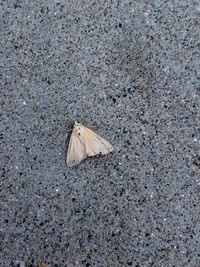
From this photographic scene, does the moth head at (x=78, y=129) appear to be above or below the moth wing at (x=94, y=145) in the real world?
above

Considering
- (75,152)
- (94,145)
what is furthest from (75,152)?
(94,145)

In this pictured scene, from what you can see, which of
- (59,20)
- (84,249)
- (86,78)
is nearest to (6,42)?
(59,20)

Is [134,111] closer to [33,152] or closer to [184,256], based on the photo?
[33,152]

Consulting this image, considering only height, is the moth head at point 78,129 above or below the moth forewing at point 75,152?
above

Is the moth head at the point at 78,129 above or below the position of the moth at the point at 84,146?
above
